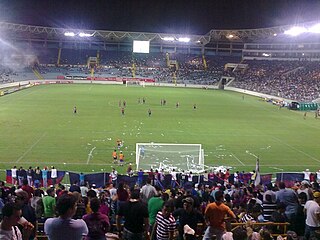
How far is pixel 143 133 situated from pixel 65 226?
94.6ft

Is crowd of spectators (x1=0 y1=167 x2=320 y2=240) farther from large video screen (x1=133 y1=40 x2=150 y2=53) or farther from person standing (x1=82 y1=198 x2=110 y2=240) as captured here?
large video screen (x1=133 y1=40 x2=150 y2=53)

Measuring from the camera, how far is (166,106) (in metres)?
53.2

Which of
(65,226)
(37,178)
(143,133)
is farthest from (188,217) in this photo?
Result: (143,133)

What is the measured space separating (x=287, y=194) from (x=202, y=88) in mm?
84323

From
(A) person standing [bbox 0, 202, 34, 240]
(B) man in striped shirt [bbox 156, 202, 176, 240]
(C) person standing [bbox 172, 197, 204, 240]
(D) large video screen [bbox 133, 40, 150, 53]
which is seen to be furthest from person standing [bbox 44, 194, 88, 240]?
(D) large video screen [bbox 133, 40, 150, 53]

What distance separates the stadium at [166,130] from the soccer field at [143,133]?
5.8 inches

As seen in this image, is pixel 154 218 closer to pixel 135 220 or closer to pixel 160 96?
pixel 135 220

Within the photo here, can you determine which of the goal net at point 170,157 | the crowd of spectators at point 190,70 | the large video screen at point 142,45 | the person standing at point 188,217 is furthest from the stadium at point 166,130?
the large video screen at point 142,45

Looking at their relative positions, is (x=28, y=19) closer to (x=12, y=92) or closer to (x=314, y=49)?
(x=12, y=92)

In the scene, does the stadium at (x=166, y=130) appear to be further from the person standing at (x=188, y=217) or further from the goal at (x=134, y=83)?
the goal at (x=134, y=83)

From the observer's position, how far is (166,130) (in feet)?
118

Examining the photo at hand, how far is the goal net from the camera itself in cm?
2404

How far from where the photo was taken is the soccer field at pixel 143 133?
26.1 m

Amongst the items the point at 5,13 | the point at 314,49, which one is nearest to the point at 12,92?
the point at 5,13
